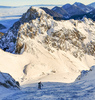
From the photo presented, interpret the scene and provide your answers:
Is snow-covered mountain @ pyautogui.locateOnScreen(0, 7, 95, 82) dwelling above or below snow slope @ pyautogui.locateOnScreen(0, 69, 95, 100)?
above

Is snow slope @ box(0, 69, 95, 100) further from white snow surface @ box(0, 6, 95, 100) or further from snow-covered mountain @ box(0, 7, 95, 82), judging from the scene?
snow-covered mountain @ box(0, 7, 95, 82)

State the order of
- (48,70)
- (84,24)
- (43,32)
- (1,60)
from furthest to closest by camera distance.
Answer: (84,24)
(43,32)
(48,70)
(1,60)

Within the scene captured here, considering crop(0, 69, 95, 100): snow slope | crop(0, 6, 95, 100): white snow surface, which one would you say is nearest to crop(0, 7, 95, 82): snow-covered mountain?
crop(0, 6, 95, 100): white snow surface

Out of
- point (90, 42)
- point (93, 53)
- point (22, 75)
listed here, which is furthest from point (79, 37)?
point (22, 75)

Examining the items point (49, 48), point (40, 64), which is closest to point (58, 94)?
point (40, 64)

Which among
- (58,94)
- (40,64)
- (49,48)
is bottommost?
(58,94)

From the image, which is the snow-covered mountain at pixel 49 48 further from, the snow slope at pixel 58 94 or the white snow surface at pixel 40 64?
the snow slope at pixel 58 94

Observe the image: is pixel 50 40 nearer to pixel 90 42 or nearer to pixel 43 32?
pixel 43 32

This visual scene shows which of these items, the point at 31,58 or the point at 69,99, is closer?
the point at 69,99

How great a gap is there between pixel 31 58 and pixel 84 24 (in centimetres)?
5775

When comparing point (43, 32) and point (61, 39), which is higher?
point (43, 32)

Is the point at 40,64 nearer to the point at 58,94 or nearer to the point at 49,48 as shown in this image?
the point at 49,48

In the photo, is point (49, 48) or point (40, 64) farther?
point (49, 48)

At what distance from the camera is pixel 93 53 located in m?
84.6
